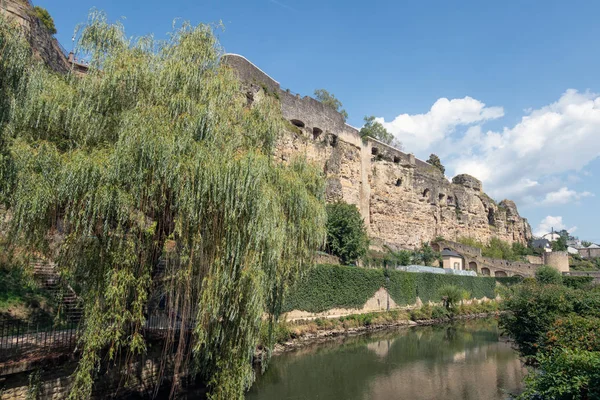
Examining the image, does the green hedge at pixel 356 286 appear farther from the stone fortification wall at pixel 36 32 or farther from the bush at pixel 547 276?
the stone fortification wall at pixel 36 32

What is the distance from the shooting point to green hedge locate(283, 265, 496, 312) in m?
19.5

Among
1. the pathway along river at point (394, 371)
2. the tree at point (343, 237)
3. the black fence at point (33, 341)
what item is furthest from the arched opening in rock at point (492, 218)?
the black fence at point (33, 341)

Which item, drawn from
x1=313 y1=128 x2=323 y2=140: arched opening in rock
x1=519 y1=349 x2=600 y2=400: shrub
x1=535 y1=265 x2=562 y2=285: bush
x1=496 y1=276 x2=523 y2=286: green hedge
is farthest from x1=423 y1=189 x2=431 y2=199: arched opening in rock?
x1=519 y1=349 x2=600 y2=400: shrub

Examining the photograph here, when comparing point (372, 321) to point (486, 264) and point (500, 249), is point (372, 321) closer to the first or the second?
point (486, 264)

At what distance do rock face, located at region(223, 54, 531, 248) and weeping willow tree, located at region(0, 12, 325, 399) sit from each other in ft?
54.7

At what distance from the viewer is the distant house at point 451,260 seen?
36.4m

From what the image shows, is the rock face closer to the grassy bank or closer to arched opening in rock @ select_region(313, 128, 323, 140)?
arched opening in rock @ select_region(313, 128, 323, 140)

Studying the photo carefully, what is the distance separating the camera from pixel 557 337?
8102mm

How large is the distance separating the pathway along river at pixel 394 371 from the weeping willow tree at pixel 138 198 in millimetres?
4163

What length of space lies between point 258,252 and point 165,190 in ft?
6.56

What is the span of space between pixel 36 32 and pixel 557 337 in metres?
17.4

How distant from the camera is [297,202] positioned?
31.4 feet

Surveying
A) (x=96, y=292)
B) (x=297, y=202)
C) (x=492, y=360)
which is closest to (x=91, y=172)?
(x=96, y=292)

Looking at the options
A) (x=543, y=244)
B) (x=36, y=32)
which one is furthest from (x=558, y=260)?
(x=36, y=32)
